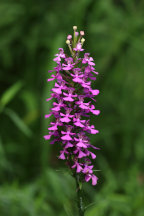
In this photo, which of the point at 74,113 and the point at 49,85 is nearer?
the point at 74,113

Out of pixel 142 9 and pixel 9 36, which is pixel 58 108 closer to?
pixel 9 36

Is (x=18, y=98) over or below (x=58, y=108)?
below

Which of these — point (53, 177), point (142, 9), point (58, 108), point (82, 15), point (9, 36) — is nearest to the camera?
point (58, 108)

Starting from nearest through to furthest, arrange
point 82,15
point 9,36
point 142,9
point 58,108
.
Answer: point 58,108, point 82,15, point 9,36, point 142,9

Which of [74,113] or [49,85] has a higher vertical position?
[74,113]

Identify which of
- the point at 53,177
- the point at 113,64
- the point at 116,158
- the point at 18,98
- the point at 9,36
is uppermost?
the point at 9,36

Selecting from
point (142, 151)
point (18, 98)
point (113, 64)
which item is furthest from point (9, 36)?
point (142, 151)

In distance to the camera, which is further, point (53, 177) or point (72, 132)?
point (53, 177)

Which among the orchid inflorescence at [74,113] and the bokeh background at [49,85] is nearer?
the orchid inflorescence at [74,113]

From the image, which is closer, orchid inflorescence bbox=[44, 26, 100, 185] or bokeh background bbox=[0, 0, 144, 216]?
orchid inflorescence bbox=[44, 26, 100, 185]

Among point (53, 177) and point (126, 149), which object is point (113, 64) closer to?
point (126, 149)
